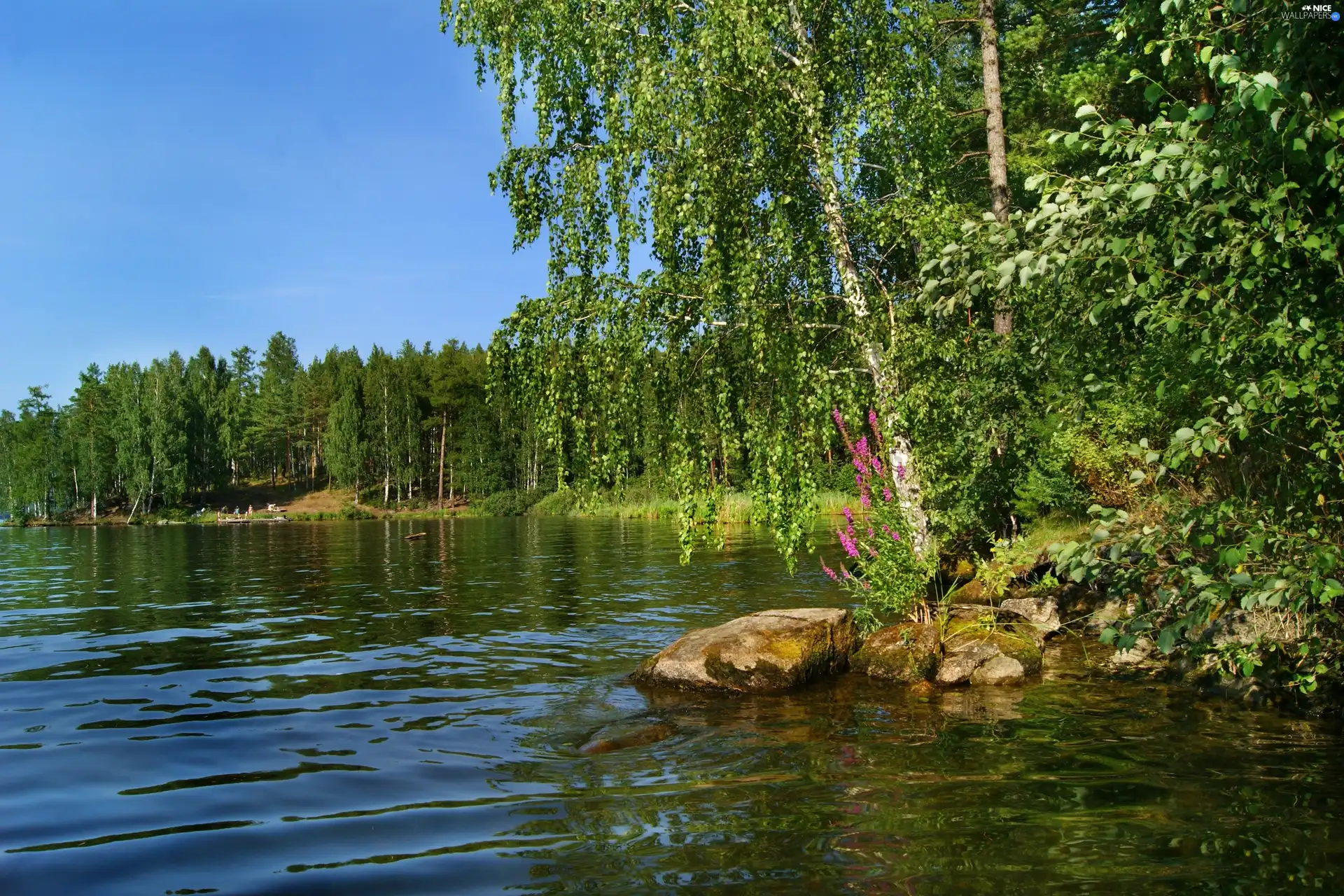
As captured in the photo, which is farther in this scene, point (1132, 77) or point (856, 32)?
point (856, 32)

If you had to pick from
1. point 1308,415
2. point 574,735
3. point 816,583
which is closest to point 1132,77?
point 1308,415

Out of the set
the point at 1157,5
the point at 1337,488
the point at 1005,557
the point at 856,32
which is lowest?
the point at 1005,557

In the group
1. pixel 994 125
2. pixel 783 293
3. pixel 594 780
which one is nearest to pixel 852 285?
pixel 783 293

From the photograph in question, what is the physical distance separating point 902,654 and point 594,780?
478cm

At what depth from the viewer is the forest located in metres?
4.49

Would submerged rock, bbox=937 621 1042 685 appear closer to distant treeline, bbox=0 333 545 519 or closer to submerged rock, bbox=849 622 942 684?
submerged rock, bbox=849 622 942 684

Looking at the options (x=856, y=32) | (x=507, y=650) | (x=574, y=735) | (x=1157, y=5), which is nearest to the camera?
(x=1157, y=5)

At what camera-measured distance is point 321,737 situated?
329 inches

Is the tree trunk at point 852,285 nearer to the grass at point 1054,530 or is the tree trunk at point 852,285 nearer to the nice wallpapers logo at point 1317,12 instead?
the grass at point 1054,530

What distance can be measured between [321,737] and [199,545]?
3762 centimetres

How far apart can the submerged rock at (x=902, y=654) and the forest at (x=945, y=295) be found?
0.44 metres

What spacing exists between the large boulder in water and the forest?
36.1 inches

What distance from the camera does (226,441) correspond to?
3848 inches

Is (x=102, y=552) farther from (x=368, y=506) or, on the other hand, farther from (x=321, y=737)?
(x=368, y=506)
